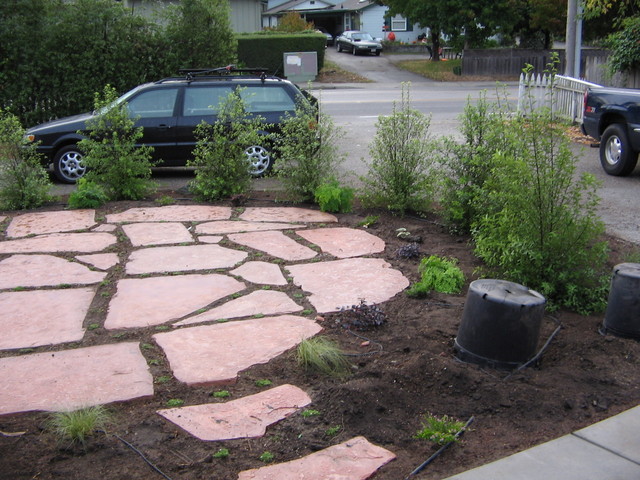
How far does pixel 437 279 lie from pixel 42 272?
11.2 ft

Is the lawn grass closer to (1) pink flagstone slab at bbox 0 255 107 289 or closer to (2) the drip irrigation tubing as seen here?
(1) pink flagstone slab at bbox 0 255 107 289

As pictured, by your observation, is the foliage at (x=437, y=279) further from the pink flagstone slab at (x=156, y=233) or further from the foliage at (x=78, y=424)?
the foliage at (x=78, y=424)

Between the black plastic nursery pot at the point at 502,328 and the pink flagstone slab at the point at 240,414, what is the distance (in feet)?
3.68

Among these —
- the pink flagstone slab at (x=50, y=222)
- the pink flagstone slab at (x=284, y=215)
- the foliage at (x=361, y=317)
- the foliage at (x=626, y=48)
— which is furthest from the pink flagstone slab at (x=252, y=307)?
the foliage at (x=626, y=48)

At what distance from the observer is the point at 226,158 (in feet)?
28.0

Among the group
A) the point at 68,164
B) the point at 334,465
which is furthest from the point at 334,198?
the point at 334,465

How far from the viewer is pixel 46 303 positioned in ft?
17.6

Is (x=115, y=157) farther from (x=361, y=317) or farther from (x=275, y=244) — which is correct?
(x=361, y=317)

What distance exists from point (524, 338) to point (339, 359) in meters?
1.12

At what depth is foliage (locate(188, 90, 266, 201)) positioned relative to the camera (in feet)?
27.7

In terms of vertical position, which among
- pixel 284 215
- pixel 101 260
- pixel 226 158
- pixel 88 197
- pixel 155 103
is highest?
pixel 155 103

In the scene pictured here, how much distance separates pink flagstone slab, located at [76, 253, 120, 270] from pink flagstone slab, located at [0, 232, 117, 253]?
7.0 inches

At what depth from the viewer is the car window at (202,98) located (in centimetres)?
1084

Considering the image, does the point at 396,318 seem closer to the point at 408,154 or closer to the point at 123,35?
the point at 408,154
